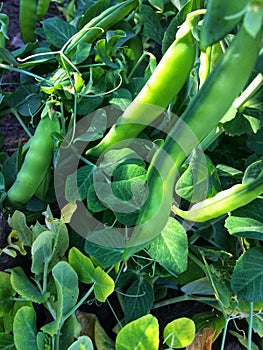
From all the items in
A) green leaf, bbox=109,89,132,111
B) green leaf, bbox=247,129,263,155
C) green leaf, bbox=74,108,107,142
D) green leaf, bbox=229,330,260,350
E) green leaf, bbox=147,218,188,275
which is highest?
green leaf, bbox=109,89,132,111

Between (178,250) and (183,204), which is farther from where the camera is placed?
(183,204)

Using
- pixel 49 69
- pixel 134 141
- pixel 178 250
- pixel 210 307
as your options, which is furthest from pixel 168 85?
pixel 210 307

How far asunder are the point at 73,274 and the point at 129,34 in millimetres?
549

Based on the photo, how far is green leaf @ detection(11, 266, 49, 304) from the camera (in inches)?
31.9

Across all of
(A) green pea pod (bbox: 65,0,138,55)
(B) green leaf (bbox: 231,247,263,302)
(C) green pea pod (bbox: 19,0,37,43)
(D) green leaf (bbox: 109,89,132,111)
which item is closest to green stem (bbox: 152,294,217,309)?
(B) green leaf (bbox: 231,247,263,302)

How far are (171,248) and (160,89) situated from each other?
0.81 ft

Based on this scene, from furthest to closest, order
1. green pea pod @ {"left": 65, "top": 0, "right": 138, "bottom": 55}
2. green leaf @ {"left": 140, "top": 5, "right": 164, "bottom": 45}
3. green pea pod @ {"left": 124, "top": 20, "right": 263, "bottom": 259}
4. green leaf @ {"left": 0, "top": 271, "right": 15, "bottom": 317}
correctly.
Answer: green leaf @ {"left": 140, "top": 5, "right": 164, "bottom": 45}, green pea pod @ {"left": 65, "top": 0, "right": 138, "bottom": 55}, green leaf @ {"left": 0, "top": 271, "right": 15, "bottom": 317}, green pea pod @ {"left": 124, "top": 20, "right": 263, "bottom": 259}

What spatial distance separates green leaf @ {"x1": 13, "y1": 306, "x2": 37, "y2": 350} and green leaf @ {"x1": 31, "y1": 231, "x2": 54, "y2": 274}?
0.07 metres

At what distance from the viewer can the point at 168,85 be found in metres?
0.81

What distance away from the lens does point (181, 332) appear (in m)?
0.80

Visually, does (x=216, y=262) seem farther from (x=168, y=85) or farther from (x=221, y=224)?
(x=168, y=85)

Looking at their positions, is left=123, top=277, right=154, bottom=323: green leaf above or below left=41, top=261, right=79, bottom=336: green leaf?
below

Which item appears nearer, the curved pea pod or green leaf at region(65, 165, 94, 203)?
the curved pea pod

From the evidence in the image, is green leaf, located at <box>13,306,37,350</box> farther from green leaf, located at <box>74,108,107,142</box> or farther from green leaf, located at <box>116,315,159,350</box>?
green leaf, located at <box>74,108,107,142</box>
